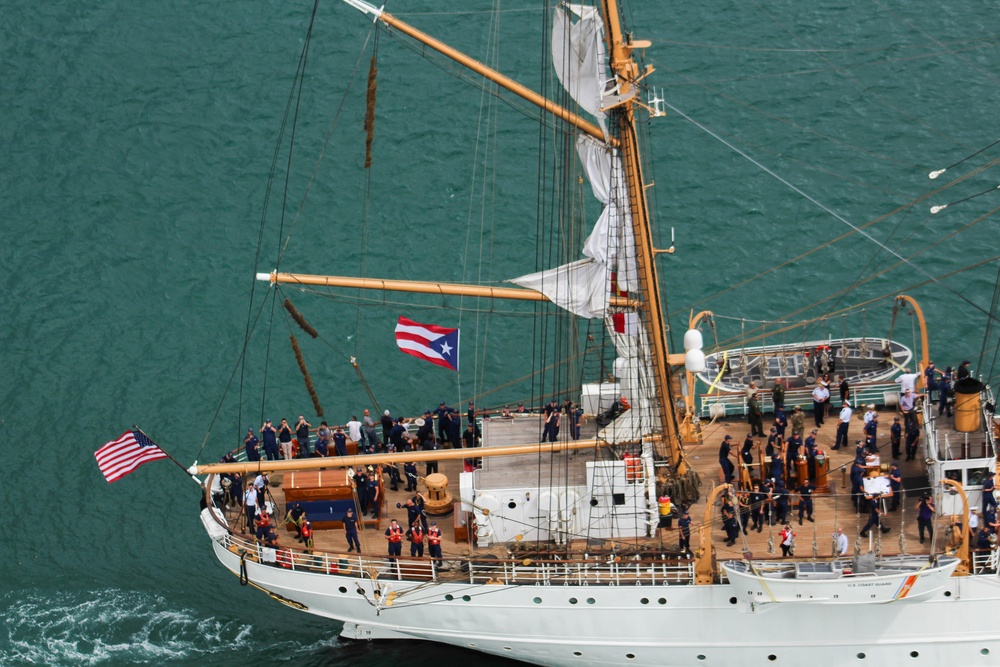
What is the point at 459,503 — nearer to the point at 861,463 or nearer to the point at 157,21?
the point at 861,463

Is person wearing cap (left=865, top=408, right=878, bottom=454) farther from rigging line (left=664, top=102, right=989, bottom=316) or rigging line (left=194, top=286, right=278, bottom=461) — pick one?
rigging line (left=194, top=286, right=278, bottom=461)

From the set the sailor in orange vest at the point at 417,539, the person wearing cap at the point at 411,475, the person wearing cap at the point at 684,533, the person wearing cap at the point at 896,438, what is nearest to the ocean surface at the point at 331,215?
the person wearing cap at the point at 411,475

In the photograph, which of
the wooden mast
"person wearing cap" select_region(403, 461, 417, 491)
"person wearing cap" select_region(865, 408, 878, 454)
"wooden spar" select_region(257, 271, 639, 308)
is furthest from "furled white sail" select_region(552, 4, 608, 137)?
"person wearing cap" select_region(403, 461, 417, 491)

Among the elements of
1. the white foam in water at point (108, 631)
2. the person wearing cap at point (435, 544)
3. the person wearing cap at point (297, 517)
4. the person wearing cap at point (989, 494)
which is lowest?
the white foam in water at point (108, 631)

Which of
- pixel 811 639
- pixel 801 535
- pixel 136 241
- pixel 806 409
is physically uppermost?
pixel 136 241

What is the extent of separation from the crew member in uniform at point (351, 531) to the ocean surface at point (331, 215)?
4.84 metres

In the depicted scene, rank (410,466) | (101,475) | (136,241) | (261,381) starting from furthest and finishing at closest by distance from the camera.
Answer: (136,241), (261,381), (101,475), (410,466)

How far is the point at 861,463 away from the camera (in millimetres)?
43781

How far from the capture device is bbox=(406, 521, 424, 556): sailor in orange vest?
44.2 metres

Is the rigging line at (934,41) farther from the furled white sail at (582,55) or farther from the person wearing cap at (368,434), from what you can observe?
the person wearing cap at (368,434)

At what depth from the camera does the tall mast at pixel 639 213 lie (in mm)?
42500

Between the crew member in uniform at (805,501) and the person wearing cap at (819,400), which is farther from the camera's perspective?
the person wearing cap at (819,400)

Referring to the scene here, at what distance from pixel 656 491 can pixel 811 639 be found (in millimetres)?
5786

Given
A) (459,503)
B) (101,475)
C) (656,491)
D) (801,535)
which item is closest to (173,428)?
(101,475)
